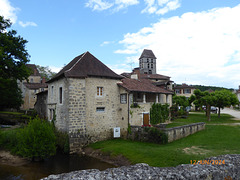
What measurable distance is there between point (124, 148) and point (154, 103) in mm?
7820

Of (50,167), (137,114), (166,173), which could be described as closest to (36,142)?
(50,167)

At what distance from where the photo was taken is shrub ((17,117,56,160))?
1421cm

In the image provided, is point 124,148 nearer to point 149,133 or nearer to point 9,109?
point 149,133

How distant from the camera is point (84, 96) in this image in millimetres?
17219

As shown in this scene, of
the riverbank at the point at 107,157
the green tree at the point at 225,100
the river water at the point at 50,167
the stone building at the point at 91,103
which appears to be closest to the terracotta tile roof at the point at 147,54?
the green tree at the point at 225,100

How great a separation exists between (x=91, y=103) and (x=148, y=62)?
159 feet

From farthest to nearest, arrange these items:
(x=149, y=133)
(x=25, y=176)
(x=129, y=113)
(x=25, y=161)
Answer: (x=129, y=113) → (x=149, y=133) → (x=25, y=161) → (x=25, y=176)

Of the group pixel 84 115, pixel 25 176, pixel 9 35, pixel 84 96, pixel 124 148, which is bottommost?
pixel 25 176

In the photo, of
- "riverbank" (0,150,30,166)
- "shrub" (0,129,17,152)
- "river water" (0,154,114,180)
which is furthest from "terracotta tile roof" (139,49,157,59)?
"riverbank" (0,150,30,166)

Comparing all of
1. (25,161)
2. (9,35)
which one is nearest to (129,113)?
(25,161)

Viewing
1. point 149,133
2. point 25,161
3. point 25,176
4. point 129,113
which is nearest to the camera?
point 25,176

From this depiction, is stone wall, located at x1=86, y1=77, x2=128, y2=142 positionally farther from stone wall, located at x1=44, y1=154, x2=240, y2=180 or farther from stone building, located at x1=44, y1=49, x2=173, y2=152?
stone wall, located at x1=44, y1=154, x2=240, y2=180

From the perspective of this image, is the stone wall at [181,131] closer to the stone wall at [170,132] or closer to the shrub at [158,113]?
the stone wall at [170,132]

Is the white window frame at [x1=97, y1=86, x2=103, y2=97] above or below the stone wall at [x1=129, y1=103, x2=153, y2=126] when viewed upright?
above
